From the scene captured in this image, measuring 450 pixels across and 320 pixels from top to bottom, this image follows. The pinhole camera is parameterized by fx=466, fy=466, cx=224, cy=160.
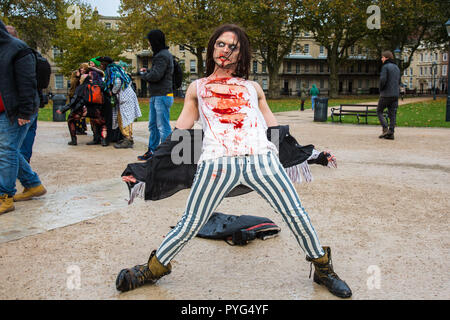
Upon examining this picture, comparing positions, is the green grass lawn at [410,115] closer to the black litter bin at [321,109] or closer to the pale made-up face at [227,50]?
the black litter bin at [321,109]

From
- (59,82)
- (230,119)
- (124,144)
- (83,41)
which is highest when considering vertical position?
(83,41)

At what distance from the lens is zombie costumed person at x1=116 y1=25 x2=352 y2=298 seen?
108 inches

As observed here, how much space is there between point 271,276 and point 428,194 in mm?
3220

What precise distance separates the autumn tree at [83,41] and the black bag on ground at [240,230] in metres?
42.1

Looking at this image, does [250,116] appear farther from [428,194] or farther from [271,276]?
[428,194]

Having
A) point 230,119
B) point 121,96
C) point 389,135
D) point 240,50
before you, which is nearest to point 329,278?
point 230,119

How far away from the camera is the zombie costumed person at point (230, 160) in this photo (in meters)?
2.75

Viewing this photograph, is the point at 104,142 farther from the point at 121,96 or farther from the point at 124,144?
the point at 121,96

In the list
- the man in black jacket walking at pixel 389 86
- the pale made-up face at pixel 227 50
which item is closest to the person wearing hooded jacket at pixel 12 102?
the pale made-up face at pixel 227 50

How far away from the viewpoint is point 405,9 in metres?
43.0

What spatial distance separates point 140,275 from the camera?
2.99 metres

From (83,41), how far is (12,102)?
150 feet

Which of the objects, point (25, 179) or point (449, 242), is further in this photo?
point (25, 179)

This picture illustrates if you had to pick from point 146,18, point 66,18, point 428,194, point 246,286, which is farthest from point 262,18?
point 246,286
